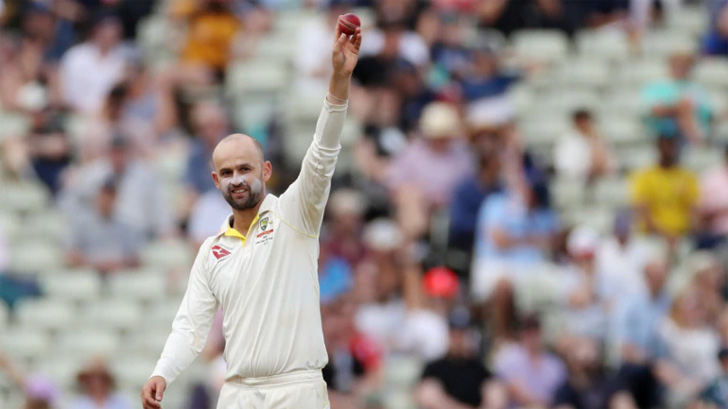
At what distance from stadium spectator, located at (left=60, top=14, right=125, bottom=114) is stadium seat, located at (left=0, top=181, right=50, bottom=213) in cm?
122

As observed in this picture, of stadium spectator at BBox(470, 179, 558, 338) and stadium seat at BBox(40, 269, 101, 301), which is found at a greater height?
stadium spectator at BBox(470, 179, 558, 338)

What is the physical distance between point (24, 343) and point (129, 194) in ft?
5.79

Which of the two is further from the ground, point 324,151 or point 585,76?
point 585,76

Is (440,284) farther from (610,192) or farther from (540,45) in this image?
(540,45)

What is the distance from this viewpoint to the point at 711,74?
1519 centimetres

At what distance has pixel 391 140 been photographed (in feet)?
45.9

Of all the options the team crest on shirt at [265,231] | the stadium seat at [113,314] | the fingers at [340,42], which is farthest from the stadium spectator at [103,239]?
the fingers at [340,42]

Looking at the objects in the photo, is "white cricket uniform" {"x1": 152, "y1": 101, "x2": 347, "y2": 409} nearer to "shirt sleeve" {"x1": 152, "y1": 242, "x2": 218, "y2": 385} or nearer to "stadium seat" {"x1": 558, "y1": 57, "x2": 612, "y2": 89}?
"shirt sleeve" {"x1": 152, "y1": 242, "x2": 218, "y2": 385}

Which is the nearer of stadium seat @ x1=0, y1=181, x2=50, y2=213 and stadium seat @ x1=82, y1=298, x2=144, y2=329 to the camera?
stadium seat @ x1=82, y1=298, x2=144, y2=329

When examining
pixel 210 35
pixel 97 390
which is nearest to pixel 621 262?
pixel 97 390

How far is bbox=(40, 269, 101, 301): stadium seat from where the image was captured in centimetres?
1370

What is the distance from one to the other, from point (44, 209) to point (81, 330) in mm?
1737

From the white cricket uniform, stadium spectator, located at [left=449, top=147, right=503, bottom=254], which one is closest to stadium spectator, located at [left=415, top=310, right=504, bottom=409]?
stadium spectator, located at [left=449, top=147, right=503, bottom=254]

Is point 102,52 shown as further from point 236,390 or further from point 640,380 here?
point 236,390
